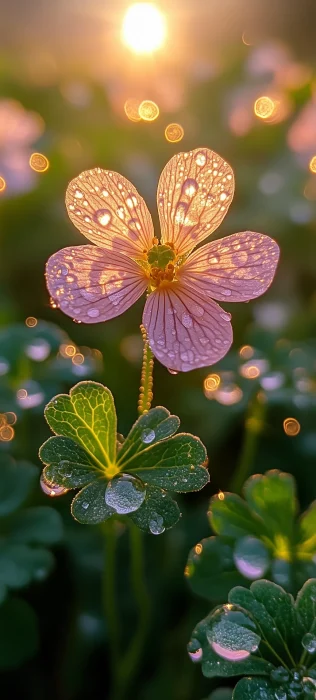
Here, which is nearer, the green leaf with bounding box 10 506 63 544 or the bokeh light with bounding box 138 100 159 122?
the green leaf with bounding box 10 506 63 544

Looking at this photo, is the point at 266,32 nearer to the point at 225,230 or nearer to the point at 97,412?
the point at 225,230

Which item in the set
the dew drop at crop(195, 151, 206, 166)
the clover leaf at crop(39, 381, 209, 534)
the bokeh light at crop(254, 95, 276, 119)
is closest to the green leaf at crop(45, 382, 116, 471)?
the clover leaf at crop(39, 381, 209, 534)

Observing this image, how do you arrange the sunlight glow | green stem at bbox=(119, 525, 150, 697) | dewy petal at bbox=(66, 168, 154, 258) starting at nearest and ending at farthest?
dewy petal at bbox=(66, 168, 154, 258), green stem at bbox=(119, 525, 150, 697), the sunlight glow

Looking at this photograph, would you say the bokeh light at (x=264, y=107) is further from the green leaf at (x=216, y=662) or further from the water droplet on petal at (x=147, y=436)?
the green leaf at (x=216, y=662)

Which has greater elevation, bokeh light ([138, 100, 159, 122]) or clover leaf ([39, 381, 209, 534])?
clover leaf ([39, 381, 209, 534])

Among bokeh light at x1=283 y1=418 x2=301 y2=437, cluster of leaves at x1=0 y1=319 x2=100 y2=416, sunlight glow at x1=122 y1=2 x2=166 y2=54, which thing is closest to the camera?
cluster of leaves at x1=0 y1=319 x2=100 y2=416

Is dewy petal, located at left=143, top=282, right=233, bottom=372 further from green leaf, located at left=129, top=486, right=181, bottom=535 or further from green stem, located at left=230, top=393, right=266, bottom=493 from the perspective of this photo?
green stem, located at left=230, top=393, right=266, bottom=493

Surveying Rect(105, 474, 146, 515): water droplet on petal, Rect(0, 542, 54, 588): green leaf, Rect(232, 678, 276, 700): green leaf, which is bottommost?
Rect(0, 542, 54, 588): green leaf

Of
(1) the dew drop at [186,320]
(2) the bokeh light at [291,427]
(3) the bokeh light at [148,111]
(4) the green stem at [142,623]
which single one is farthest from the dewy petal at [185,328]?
(3) the bokeh light at [148,111]
